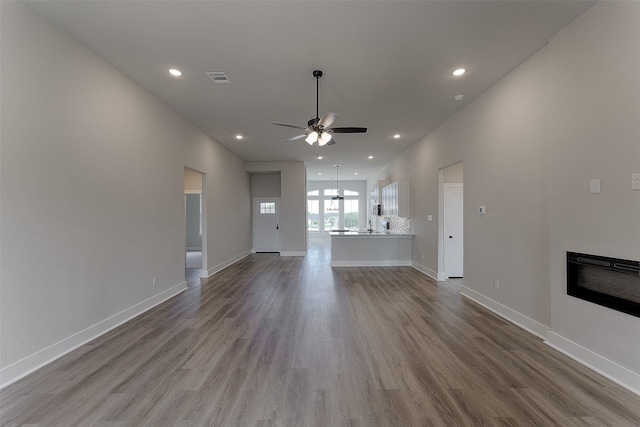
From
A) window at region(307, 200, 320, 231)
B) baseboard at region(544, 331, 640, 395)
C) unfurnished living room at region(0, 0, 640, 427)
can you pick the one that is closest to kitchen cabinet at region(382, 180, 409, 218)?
unfurnished living room at region(0, 0, 640, 427)

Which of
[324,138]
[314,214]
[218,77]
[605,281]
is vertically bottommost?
[605,281]

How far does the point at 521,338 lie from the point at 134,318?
15.5 feet

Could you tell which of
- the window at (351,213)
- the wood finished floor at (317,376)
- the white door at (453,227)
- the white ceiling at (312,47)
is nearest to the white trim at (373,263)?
the white door at (453,227)

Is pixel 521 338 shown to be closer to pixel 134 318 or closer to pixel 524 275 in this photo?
pixel 524 275

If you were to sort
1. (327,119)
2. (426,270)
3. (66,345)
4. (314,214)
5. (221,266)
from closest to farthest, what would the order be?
(66,345)
(327,119)
(426,270)
(221,266)
(314,214)

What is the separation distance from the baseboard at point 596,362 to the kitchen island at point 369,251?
170 inches

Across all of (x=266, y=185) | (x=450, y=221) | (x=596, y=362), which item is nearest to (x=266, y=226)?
(x=266, y=185)

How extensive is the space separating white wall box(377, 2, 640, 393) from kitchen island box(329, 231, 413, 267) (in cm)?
288

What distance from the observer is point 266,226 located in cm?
966

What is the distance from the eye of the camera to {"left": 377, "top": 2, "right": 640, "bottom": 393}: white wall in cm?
211

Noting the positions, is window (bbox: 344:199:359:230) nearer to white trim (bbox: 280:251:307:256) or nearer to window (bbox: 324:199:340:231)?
window (bbox: 324:199:340:231)

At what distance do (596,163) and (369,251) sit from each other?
5.14m

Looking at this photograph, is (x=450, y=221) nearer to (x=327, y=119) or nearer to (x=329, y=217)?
(x=327, y=119)

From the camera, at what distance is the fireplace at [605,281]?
2.07 m
